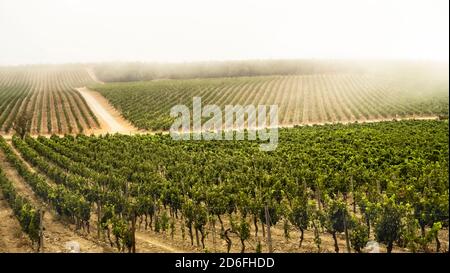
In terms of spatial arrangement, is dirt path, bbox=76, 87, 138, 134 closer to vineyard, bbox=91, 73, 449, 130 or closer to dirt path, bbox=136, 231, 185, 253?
vineyard, bbox=91, 73, 449, 130

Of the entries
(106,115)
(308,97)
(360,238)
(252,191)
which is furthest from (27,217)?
(308,97)

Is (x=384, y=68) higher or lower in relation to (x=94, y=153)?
higher

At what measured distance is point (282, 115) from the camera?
3034 inches

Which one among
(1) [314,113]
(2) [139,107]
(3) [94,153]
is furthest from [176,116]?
(3) [94,153]

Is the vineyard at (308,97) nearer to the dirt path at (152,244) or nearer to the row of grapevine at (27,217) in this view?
the row of grapevine at (27,217)

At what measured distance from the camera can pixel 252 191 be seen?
89.9ft

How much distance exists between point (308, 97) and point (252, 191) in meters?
68.2

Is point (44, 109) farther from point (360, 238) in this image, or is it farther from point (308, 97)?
point (360, 238)

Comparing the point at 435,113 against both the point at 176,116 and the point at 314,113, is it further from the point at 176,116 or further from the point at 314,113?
the point at 176,116

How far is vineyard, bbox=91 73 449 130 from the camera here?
73.6 meters

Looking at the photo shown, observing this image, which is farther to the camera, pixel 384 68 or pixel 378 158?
pixel 384 68

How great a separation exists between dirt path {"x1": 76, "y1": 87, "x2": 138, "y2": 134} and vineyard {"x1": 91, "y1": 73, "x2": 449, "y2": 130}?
4.55 ft

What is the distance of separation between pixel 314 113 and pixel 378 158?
4218cm
